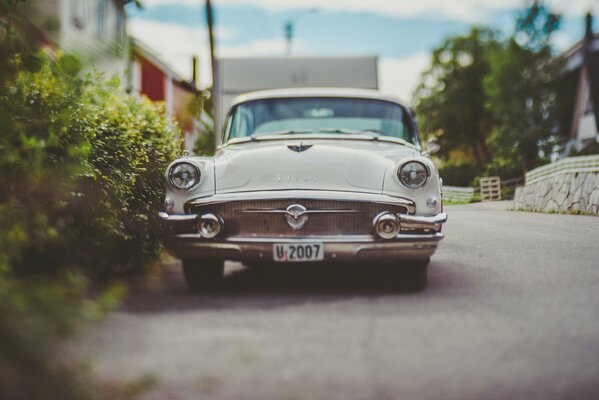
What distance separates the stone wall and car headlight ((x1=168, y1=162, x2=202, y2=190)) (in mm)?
12220

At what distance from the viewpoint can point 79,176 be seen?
6.07 metres

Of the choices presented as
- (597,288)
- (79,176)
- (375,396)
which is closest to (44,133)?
(79,176)

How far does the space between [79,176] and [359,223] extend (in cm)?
231

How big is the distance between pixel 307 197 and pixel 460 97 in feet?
163

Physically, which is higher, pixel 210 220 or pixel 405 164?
pixel 405 164

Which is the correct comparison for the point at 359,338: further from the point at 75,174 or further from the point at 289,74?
the point at 289,74

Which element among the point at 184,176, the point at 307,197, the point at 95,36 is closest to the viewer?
the point at 95,36

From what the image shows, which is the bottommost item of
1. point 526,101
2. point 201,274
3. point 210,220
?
point 201,274

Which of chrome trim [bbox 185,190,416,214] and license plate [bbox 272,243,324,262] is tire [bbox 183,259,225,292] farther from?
license plate [bbox 272,243,324,262]

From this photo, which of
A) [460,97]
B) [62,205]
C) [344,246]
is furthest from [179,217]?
[460,97]

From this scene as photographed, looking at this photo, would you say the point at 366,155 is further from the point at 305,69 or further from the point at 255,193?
the point at 305,69

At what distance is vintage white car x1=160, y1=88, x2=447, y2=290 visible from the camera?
17.9 ft

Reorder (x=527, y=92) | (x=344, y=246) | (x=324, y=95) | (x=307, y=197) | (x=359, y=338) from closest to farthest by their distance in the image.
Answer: (x=359, y=338) < (x=344, y=246) < (x=307, y=197) < (x=324, y=95) < (x=527, y=92)

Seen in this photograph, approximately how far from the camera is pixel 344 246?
17.8ft
